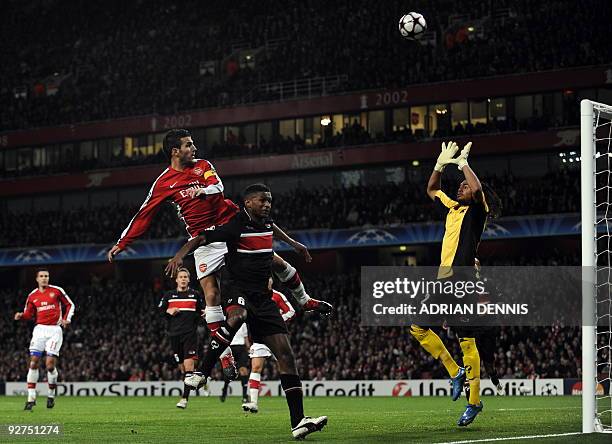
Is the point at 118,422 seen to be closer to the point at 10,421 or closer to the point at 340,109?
the point at 10,421

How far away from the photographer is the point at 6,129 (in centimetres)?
5969

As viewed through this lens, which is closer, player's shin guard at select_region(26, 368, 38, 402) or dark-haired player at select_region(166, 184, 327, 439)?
dark-haired player at select_region(166, 184, 327, 439)

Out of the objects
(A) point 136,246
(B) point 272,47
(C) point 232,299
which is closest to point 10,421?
(C) point 232,299

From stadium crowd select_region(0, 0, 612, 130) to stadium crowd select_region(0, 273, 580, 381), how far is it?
38.2 ft

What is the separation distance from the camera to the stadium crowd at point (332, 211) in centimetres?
4194

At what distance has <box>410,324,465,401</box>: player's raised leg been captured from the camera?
1204 centimetres

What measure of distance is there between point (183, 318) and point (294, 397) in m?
11.3

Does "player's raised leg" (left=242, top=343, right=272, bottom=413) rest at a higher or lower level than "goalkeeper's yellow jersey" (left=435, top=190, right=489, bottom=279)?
lower

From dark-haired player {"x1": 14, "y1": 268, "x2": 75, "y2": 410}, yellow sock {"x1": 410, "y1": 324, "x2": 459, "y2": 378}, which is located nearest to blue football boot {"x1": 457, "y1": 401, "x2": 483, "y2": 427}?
yellow sock {"x1": 410, "y1": 324, "x2": 459, "y2": 378}

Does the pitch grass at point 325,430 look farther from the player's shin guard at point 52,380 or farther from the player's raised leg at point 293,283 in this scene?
the player's shin guard at point 52,380

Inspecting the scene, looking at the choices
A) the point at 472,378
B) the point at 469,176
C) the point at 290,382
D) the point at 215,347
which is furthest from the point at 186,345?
the point at 290,382

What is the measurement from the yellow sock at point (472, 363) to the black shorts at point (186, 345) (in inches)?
389

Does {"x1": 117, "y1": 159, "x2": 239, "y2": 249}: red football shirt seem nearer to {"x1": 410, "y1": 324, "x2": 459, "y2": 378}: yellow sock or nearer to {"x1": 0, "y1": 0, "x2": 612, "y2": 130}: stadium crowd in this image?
{"x1": 410, "y1": 324, "x2": 459, "y2": 378}: yellow sock

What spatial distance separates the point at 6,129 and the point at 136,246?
14.9m
